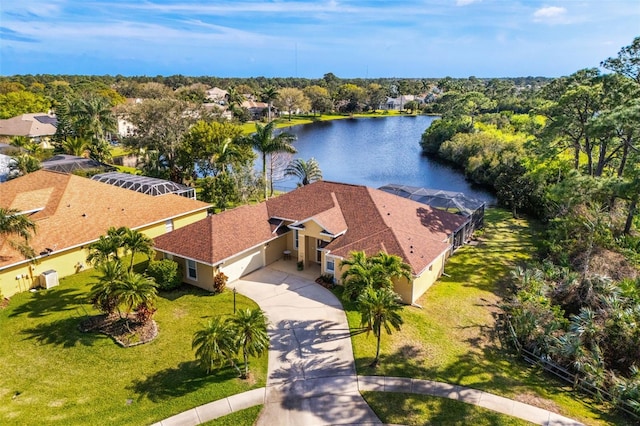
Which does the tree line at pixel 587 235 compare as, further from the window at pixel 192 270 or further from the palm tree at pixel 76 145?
the palm tree at pixel 76 145

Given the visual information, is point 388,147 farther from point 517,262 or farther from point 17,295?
point 17,295

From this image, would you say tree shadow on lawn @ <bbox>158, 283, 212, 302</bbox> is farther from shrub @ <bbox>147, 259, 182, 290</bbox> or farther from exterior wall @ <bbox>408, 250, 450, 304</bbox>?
exterior wall @ <bbox>408, 250, 450, 304</bbox>

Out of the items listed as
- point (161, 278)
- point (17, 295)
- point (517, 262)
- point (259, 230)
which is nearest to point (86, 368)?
point (161, 278)

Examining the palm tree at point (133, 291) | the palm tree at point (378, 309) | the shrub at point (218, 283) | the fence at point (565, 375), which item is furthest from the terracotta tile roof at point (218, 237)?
the fence at point (565, 375)

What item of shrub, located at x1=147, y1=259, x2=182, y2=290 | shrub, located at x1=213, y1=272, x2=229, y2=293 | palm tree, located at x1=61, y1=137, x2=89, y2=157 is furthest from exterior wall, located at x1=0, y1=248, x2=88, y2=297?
palm tree, located at x1=61, y1=137, x2=89, y2=157

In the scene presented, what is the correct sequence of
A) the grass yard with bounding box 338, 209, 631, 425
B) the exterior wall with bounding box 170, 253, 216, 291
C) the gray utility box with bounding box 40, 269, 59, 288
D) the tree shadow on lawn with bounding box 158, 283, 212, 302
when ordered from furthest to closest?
the gray utility box with bounding box 40, 269, 59, 288 < the exterior wall with bounding box 170, 253, 216, 291 < the tree shadow on lawn with bounding box 158, 283, 212, 302 < the grass yard with bounding box 338, 209, 631, 425

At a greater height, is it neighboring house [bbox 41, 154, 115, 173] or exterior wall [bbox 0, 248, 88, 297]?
neighboring house [bbox 41, 154, 115, 173]
